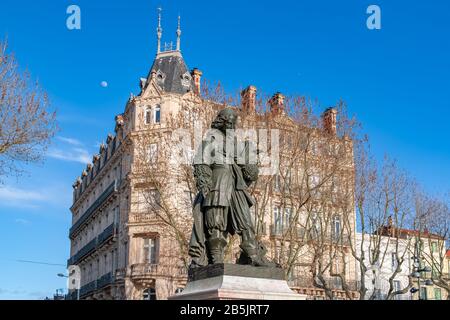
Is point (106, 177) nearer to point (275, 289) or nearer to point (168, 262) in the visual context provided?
point (168, 262)

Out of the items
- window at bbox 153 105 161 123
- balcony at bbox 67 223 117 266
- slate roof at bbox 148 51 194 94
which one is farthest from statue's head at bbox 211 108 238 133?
balcony at bbox 67 223 117 266

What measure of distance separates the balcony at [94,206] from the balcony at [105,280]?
5.84 m

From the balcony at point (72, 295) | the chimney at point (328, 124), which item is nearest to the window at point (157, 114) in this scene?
the chimney at point (328, 124)

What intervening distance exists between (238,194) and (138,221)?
28191 millimetres

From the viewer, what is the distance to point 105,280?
42.1m

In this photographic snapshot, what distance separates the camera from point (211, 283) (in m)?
8.45

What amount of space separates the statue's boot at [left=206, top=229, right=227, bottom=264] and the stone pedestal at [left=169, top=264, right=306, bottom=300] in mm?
318

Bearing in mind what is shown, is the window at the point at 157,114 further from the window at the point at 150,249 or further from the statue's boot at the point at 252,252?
the statue's boot at the point at 252,252

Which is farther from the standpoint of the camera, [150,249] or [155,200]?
[150,249]

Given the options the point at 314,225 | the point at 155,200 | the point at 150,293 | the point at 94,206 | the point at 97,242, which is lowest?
the point at 150,293

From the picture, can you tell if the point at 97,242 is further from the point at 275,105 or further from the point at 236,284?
the point at 236,284

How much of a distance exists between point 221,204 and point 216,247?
661 mm

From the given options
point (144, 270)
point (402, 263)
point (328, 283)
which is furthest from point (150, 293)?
point (402, 263)
